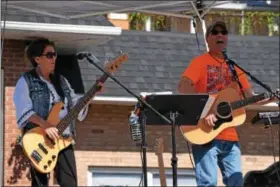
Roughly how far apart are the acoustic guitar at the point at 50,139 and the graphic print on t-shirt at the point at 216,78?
0.84m

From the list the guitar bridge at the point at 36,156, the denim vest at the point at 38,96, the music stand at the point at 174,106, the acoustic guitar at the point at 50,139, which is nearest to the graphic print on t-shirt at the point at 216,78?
the music stand at the point at 174,106

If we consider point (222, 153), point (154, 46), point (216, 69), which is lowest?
point (222, 153)

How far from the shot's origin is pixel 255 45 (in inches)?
659

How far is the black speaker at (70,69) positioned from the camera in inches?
590

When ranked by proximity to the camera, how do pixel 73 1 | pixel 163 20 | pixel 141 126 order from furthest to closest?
pixel 163 20, pixel 73 1, pixel 141 126

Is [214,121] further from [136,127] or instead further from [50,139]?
[50,139]

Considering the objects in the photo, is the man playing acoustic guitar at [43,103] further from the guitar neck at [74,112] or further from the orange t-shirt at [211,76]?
the orange t-shirt at [211,76]

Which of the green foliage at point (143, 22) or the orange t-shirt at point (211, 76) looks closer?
the orange t-shirt at point (211, 76)

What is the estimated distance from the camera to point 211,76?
902 centimetres

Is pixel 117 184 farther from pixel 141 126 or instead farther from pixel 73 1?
pixel 141 126

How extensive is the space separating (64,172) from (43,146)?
31 cm

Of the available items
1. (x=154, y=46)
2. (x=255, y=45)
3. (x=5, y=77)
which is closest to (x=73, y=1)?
(x=5, y=77)

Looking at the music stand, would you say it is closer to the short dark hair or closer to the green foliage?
the short dark hair

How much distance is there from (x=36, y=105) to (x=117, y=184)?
6529 mm
